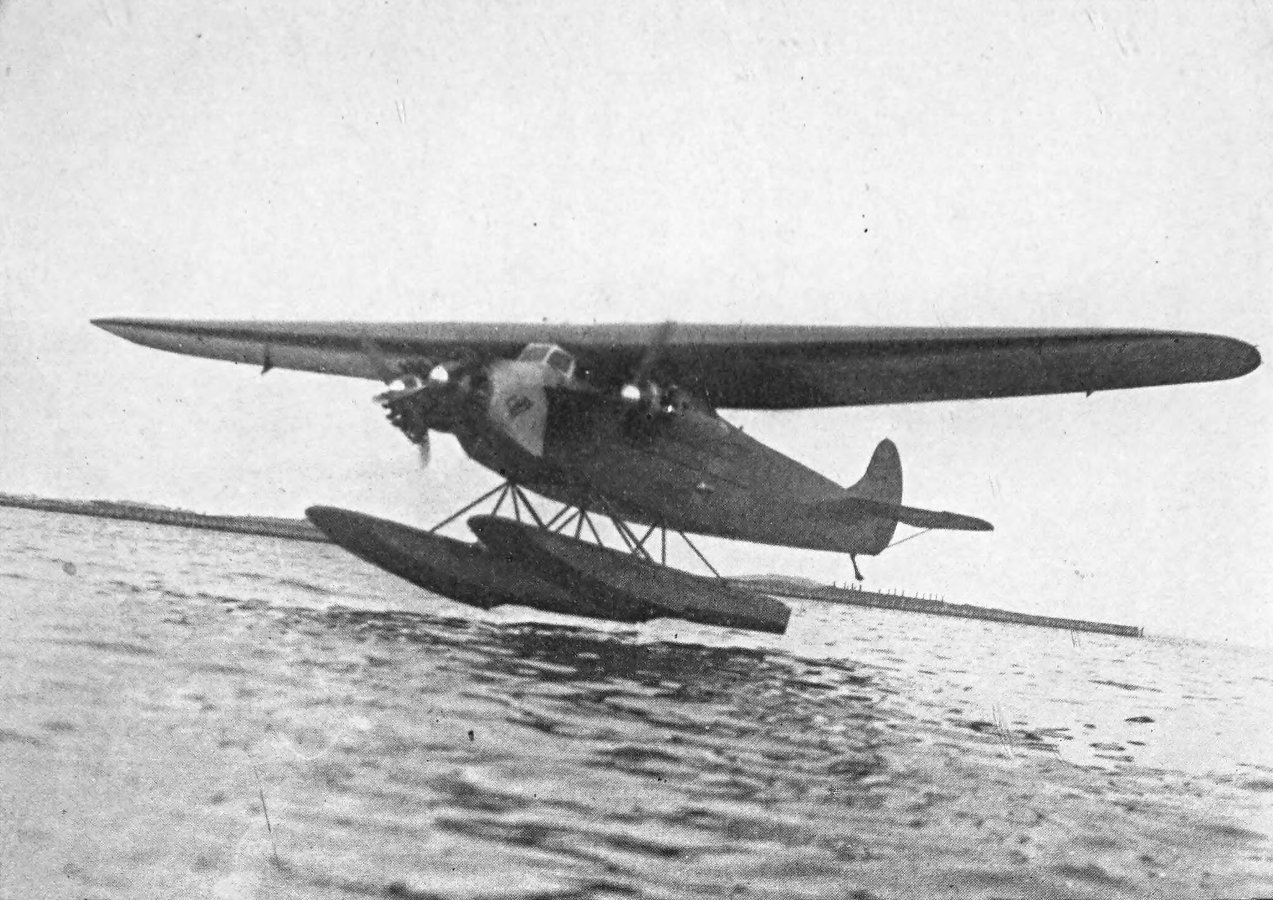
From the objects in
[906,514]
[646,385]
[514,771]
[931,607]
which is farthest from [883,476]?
[514,771]

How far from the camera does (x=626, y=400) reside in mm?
8875

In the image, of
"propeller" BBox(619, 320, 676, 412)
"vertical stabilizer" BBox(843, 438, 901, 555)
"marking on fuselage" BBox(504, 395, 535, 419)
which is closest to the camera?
"marking on fuselage" BBox(504, 395, 535, 419)

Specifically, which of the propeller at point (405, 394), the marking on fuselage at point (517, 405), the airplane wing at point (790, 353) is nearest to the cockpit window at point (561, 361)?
the airplane wing at point (790, 353)

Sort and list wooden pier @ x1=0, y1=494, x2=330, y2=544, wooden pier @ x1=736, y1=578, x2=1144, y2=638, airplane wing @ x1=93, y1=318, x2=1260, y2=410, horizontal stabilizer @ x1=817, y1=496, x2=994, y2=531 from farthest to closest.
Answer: horizontal stabilizer @ x1=817, y1=496, x2=994, y2=531 → wooden pier @ x1=736, y1=578, x2=1144, y2=638 → airplane wing @ x1=93, y1=318, x2=1260, y2=410 → wooden pier @ x1=0, y1=494, x2=330, y2=544

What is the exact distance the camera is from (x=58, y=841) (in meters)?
3.50

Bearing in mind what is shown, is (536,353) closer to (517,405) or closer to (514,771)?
(517,405)

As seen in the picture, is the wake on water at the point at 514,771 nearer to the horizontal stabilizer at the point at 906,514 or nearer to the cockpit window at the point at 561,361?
the horizontal stabilizer at the point at 906,514

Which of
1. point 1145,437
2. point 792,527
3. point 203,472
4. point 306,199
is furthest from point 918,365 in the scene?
point 203,472

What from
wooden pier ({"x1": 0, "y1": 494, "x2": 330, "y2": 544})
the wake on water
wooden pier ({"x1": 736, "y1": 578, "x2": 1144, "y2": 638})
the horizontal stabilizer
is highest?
the horizontal stabilizer

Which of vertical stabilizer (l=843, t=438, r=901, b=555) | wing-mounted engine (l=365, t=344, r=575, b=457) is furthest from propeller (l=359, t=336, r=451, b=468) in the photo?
vertical stabilizer (l=843, t=438, r=901, b=555)

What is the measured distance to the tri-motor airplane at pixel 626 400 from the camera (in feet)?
24.5

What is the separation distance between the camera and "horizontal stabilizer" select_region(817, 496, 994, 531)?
26.3 ft

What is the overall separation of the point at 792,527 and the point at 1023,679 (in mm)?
3915

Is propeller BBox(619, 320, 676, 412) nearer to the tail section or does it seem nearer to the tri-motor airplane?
the tri-motor airplane
